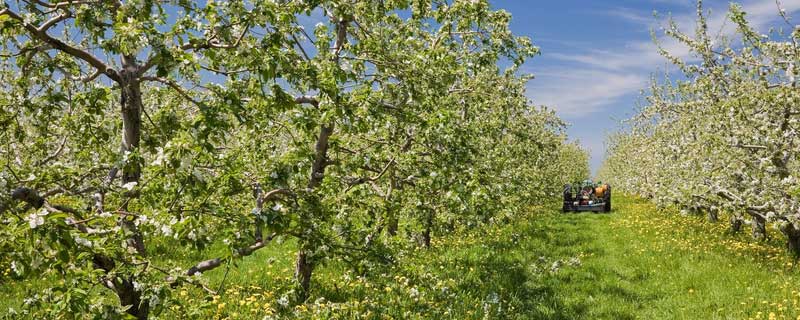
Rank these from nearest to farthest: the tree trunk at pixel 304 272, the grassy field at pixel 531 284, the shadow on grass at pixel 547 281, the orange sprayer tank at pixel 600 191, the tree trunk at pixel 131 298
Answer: the tree trunk at pixel 131 298, the grassy field at pixel 531 284, the tree trunk at pixel 304 272, the shadow on grass at pixel 547 281, the orange sprayer tank at pixel 600 191

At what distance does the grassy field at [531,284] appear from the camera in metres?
8.37

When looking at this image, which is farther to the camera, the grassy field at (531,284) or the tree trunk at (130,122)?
the grassy field at (531,284)

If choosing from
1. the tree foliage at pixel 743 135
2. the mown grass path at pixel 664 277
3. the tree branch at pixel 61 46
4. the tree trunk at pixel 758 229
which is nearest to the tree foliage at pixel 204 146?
the tree branch at pixel 61 46

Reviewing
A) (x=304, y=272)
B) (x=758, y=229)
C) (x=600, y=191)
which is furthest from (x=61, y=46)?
(x=600, y=191)

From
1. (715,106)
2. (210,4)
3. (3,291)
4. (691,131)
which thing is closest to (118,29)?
(210,4)

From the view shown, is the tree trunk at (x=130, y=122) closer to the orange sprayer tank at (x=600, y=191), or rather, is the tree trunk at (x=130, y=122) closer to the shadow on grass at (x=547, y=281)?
the shadow on grass at (x=547, y=281)

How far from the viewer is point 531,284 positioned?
11.5 metres

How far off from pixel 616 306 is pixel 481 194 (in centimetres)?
554

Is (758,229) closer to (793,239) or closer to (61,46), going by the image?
(793,239)

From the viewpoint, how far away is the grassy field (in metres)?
8.37

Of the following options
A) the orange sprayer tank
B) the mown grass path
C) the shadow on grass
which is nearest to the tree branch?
the shadow on grass

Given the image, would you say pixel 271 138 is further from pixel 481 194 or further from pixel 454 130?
pixel 481 194

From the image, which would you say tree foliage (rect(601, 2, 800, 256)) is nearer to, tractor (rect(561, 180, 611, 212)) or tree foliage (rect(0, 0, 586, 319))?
tree foliage (rect(0, 0, 586, 319))

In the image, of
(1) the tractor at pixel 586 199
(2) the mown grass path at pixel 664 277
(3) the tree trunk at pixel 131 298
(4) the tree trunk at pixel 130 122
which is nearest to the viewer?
(4) the tree trunk at pixel 130 122
